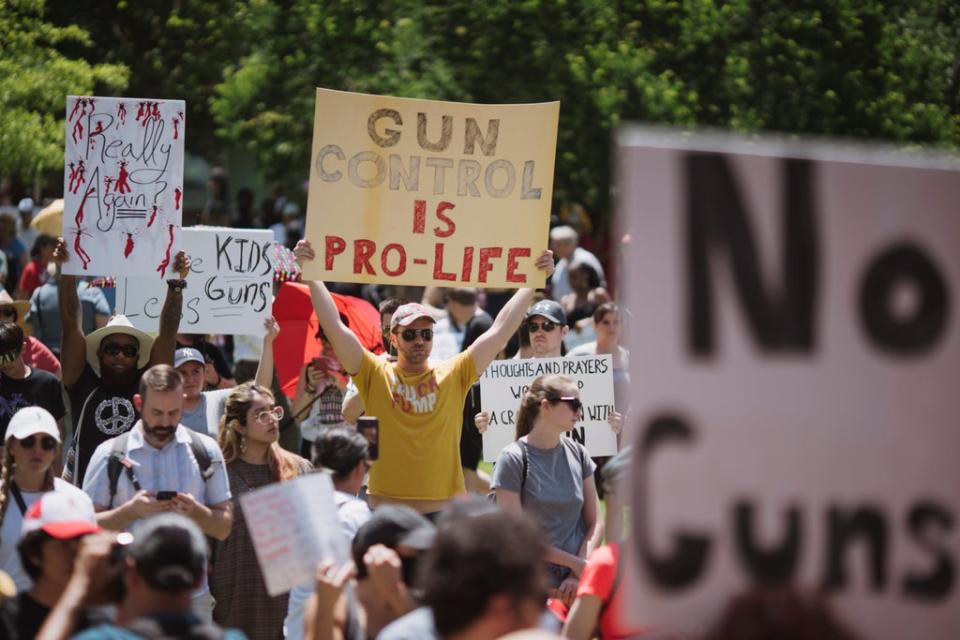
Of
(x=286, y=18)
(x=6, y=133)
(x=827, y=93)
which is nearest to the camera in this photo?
(x=6, y=133)

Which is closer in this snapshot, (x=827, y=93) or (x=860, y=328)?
(x=860, y=328)

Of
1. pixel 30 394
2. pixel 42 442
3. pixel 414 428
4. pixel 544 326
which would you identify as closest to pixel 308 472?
pixel 414 428

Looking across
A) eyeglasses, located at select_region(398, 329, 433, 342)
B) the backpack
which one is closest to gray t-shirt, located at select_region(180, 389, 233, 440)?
eyeglasses, located at select_region(398, 329, 433, 342)

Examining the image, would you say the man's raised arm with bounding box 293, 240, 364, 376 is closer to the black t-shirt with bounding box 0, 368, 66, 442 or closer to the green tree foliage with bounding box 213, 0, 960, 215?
the black t-shirt with bounding box 0, 368, 66, 442

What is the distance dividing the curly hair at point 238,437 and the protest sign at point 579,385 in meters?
1.89

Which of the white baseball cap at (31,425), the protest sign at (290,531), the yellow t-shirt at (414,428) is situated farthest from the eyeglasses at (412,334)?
the protest sign at (290,531)

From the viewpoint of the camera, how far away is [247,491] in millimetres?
7141

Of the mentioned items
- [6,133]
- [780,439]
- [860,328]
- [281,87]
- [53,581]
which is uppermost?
[281,87]

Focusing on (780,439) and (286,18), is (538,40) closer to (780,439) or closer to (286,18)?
(286,18)

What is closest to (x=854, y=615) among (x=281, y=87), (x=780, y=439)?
(x=780, y=439)

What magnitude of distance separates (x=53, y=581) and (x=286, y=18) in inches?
642

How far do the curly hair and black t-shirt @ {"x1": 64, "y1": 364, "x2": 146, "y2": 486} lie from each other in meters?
0.52

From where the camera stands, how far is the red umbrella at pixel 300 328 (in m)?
9.80

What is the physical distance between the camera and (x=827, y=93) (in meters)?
19.1
